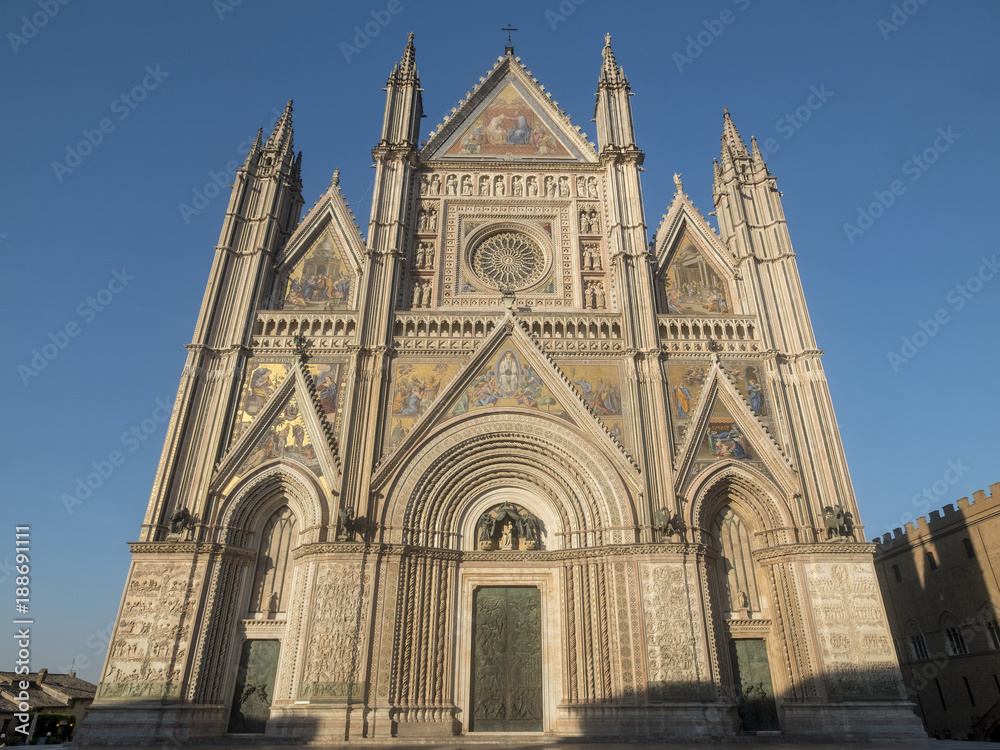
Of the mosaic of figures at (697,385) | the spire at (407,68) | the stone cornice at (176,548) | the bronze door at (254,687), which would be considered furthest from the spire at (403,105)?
the bronze door at (254,687)

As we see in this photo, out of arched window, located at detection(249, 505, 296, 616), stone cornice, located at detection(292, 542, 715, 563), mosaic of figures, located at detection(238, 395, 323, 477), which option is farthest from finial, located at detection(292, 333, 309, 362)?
stone cornice, located at detection(292, 542, 715, 563)

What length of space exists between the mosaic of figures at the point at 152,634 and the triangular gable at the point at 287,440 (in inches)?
109

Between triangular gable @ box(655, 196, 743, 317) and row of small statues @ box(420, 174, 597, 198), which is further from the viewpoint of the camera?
row of small statues @ box(420, 174, 597, 198)

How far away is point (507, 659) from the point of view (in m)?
17.2

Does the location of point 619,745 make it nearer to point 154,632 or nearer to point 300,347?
point 154,632

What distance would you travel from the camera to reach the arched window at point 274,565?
57.9 ft

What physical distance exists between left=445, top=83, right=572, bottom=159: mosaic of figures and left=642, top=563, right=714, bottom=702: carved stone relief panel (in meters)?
16.4

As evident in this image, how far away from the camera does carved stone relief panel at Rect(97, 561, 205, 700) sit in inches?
603

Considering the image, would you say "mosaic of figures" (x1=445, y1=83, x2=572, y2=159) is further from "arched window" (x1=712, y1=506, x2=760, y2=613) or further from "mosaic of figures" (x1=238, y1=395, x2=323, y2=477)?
"arched window" (x1=712, y1=506, x2=760, y2=613)

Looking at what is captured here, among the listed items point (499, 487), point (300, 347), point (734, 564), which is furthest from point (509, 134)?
point (734, 564)

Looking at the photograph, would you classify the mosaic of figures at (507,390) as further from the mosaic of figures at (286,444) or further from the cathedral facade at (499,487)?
Result: the mosaic of figures at (286,444)

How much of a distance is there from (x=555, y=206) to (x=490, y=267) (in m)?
3.57

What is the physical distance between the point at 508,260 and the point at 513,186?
3376mm

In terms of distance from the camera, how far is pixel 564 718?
53.2 feet
